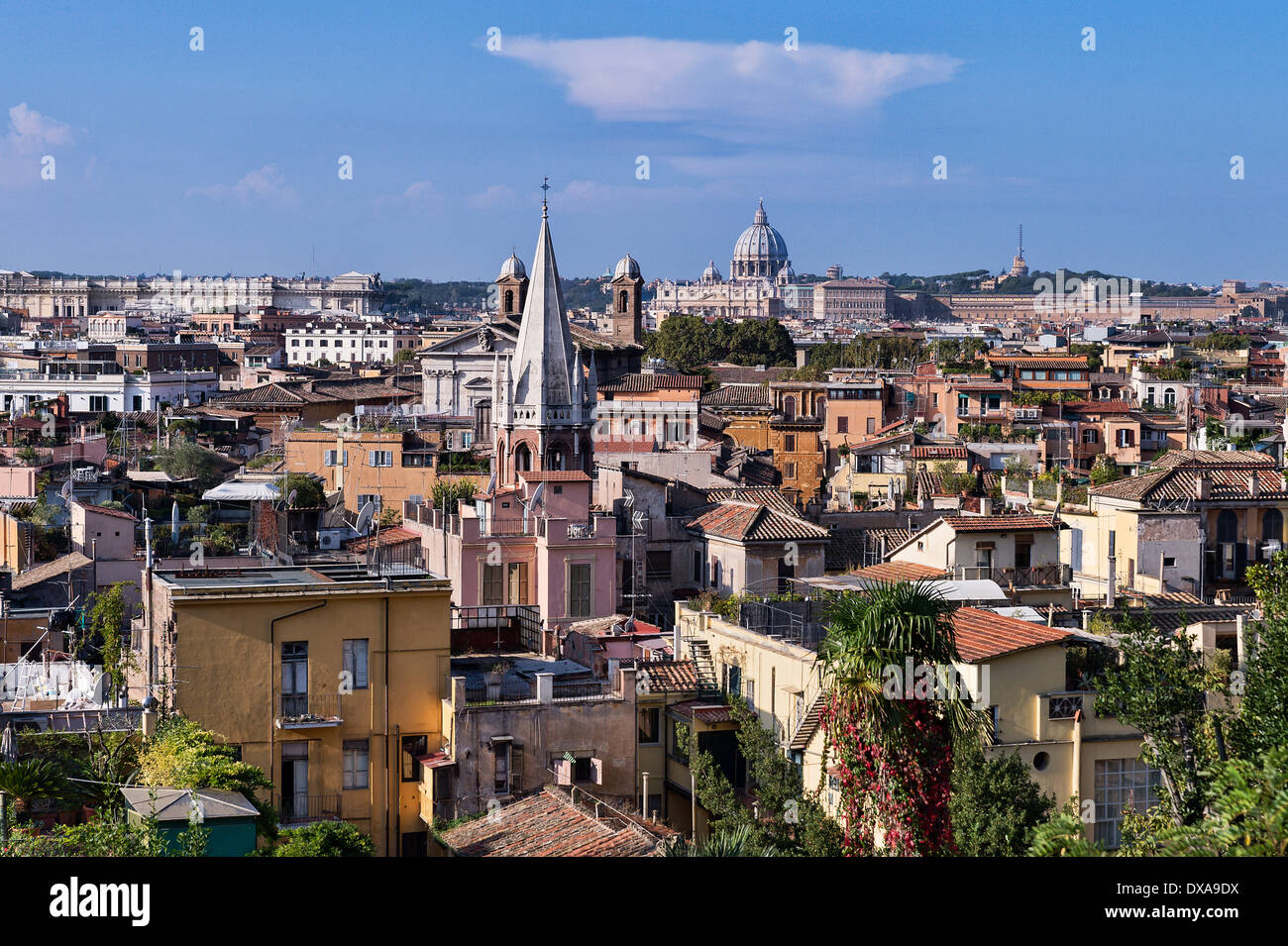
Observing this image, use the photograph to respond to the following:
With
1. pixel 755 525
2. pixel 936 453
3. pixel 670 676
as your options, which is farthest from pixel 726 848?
pixel 936 453

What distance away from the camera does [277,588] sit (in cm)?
1060

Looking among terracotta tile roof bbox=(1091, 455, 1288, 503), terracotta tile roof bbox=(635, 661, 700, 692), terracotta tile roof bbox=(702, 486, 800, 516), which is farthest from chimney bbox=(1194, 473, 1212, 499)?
terracotta tile roof bbox=(635, 661, 700, 692)

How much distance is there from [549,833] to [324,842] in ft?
4.33

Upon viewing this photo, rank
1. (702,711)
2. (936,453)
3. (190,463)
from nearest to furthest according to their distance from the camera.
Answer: (702,711)
(190,463)
(936,453)

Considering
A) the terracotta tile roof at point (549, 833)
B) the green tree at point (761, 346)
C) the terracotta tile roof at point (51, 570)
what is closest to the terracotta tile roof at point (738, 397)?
the terracotta tile roof at point (51, 570)

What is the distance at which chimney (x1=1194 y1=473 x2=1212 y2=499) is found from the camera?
784 inches

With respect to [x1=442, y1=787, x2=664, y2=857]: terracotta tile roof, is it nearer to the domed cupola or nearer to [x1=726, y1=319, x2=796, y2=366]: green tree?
[x1=726, y1=319, x2=796, y2=366]: green tree

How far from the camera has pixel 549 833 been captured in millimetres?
9727

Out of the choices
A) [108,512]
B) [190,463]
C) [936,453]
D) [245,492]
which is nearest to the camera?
[108,512]

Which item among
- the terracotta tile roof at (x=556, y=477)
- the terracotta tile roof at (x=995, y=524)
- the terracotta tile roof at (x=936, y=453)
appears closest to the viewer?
the terracotta tile roof at (x=995, y=524)

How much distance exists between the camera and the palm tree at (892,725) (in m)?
8.41

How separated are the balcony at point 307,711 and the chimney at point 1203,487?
12.0m

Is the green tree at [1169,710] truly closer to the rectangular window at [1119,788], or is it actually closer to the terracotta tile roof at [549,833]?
the rectangular window at [1119,788]

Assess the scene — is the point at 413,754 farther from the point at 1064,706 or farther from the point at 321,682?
the point at 1064,706
